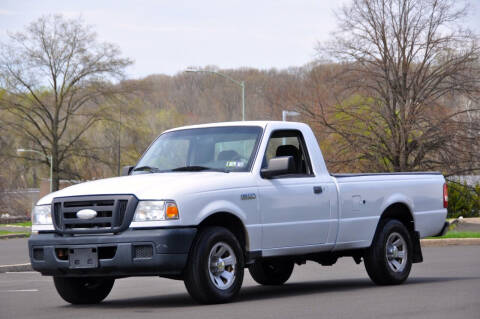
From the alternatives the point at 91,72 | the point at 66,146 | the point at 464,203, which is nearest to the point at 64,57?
the point at 91,72

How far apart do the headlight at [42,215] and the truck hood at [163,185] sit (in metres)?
0.06

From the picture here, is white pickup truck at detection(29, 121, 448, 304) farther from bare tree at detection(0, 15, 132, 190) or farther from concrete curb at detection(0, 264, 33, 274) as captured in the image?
bare tree at detection(0, 15, 132, 190)

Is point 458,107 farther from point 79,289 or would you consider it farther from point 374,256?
point 79,289

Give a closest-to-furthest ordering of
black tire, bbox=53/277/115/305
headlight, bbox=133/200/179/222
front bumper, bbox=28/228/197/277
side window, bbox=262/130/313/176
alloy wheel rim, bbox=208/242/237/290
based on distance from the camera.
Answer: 1. front bumper, bbox=28/228/197/277
2. headlight, bbox=133/200/179/222
3. alloy wheel rim, bbox=208/242/237/290
4. black tire, bbox=53/277/115/305
5. side window, bbox=262/130/313/176

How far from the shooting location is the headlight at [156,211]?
9.62 metres

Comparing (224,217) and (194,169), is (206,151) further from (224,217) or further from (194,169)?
(224,217)

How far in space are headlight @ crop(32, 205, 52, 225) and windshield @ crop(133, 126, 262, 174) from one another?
1.47 meters

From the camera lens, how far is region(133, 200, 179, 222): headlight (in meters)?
9.62

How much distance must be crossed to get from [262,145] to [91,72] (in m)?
52.4

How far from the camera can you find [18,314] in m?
9.88

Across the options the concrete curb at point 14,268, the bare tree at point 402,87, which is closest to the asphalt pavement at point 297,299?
the concrete curb at point 14,268

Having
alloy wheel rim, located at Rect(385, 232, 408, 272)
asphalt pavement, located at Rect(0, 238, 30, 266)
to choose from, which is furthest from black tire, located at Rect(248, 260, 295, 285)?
asphalt pavement, located at Rect(0, 238, 30, 266)

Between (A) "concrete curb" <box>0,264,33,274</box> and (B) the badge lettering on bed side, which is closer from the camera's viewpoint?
(B) the badge lettering on bed side

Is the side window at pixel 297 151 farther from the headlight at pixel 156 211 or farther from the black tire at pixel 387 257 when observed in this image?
the headlight at pixel 156 211
